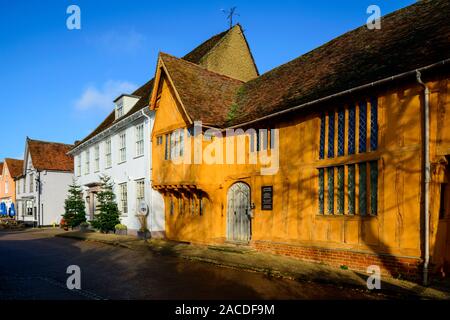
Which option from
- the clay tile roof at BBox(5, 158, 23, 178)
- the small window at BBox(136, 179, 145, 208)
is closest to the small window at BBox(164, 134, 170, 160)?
the small window at BBox(136, 179, 145, 208)

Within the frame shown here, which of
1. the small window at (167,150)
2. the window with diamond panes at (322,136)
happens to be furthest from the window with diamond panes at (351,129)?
the small window at (167,150)

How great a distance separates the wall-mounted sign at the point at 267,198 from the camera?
44.5 feet

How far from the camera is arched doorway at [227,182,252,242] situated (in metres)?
14.8

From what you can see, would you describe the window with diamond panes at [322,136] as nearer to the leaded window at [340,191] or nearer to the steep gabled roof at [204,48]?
the leaded window at [340,191]

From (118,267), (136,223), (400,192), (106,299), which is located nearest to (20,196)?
(136,223)

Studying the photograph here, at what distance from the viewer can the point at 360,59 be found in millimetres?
12375

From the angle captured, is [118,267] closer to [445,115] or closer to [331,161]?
[331,161]

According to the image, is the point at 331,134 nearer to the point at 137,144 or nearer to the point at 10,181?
the point at 137,144

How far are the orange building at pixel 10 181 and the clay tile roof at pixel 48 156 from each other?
28.3 feet

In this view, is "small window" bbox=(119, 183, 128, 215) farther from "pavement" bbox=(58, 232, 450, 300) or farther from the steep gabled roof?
the steep gabled roof

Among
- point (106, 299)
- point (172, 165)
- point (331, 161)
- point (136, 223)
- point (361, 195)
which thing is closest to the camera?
point (106, 299)

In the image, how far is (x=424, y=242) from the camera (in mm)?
8891

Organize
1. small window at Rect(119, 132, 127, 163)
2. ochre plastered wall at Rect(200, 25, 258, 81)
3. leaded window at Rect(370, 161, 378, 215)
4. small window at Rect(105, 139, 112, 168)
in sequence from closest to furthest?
leaded window at Rect(370, 161, 378, 215), ochre plastered wall at Rect(200, 25, 258, 81), small window at Rect(119, 132, 127, 163), small window at Rect(105, 139, 112, 168)

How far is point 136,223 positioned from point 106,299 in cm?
1370
